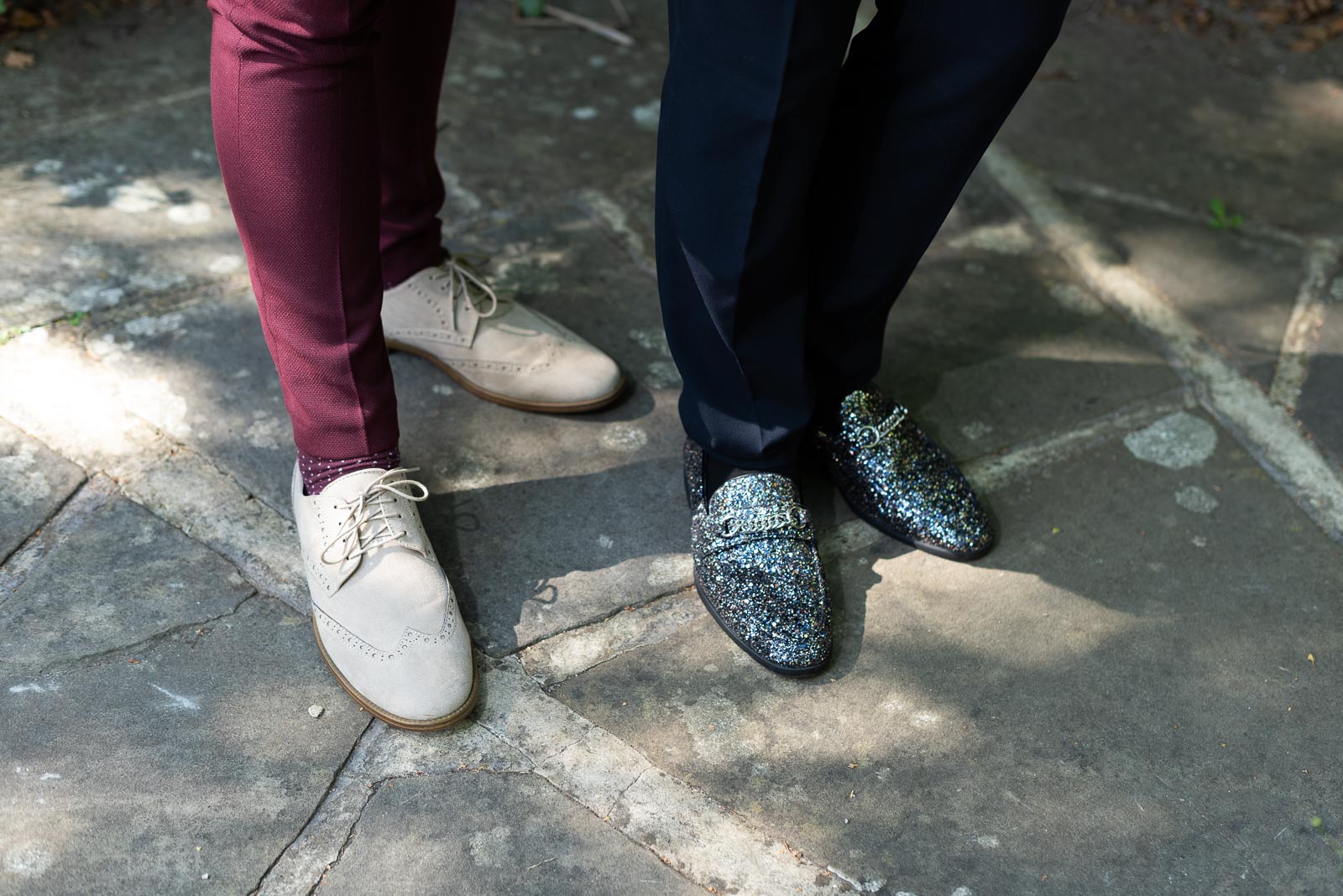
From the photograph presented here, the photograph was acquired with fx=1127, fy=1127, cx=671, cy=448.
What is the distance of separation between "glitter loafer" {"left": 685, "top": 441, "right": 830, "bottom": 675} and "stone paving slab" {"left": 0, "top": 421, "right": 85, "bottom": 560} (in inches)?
31.5

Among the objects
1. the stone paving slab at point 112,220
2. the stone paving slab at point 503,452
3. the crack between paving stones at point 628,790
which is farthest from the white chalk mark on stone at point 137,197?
the crack between paving stones at point 628,790

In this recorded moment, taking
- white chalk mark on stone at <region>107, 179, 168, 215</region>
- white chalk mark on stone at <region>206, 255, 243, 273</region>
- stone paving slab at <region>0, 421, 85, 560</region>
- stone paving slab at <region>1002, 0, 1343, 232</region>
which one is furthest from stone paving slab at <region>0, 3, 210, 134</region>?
stone paving slab at <region>1002, 0, 1343, 232</region>

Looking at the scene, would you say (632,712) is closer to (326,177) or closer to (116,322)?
(326,177)

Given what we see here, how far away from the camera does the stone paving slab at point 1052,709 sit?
3.86ft

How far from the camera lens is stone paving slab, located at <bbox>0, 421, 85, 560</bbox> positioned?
1.36 m

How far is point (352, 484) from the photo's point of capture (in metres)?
1.31

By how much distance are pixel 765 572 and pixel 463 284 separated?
635 mm

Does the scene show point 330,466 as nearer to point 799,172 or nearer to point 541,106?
point 799,172

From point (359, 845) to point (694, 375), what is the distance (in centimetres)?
62

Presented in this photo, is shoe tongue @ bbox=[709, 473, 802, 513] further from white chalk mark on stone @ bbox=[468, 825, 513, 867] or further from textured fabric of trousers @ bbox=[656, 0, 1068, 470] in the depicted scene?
white chalk mark on stone @ bbox=[468, 825, 513, 867]

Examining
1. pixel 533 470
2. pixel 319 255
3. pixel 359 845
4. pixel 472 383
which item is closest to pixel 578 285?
pixel 472 383

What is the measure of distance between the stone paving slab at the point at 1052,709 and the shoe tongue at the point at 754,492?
14 cm

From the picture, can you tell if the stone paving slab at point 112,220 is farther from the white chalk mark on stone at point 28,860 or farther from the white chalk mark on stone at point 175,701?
the white chalk mark on stone at point 28,860

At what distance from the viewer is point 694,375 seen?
133 centimetres
